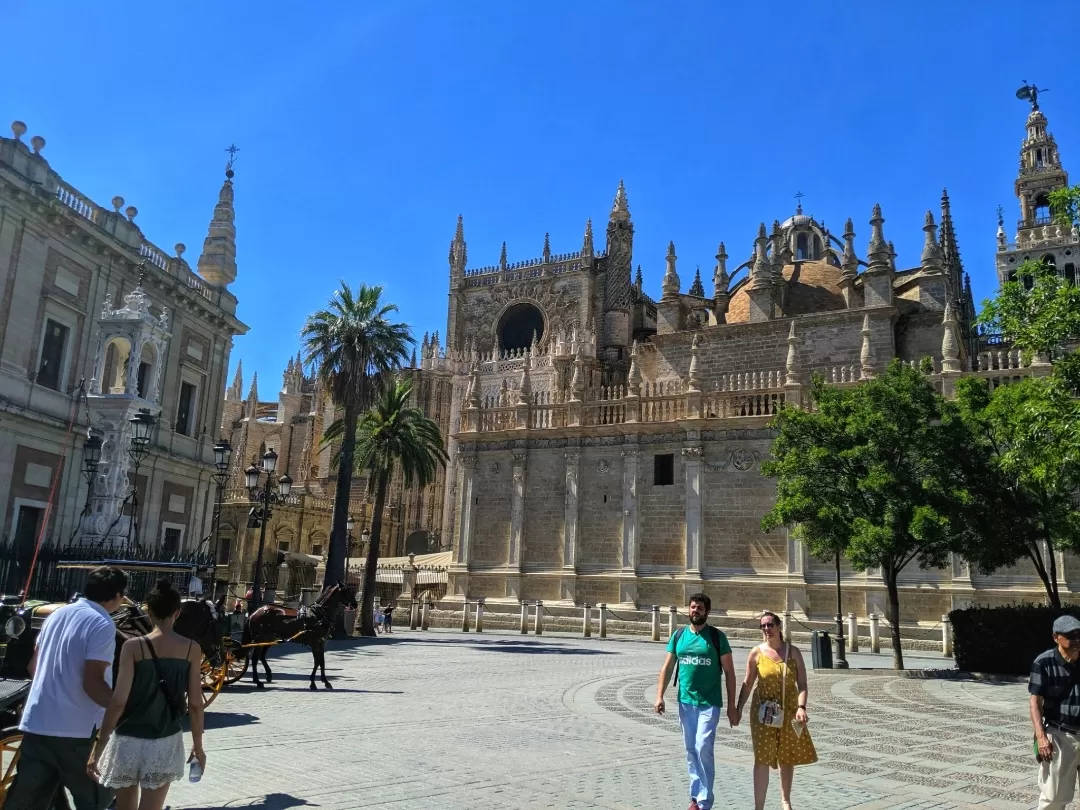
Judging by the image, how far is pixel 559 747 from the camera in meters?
8.36

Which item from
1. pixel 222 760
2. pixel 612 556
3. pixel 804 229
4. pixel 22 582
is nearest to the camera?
pixel 222 760

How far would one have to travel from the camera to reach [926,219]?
31.1 m

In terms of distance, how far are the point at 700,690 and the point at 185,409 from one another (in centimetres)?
2521

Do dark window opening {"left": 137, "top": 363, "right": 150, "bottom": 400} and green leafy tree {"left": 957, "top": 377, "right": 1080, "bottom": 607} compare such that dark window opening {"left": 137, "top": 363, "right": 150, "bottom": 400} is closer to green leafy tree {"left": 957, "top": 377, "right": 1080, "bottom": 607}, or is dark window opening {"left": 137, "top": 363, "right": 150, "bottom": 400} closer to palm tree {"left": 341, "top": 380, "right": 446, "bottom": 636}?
palm tree {"left": 341, "top": 380, "right": 446, "bottom": 636}

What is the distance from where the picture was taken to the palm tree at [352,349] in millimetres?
26172

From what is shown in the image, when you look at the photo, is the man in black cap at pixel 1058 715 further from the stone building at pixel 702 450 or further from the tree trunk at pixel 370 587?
the tree trunk at pixel 370 587

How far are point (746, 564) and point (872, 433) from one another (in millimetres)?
10567

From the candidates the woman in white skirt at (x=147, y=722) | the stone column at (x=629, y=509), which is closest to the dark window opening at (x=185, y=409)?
the stone column at (x=629, y=509)

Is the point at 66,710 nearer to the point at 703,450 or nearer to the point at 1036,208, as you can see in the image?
the point at 703,450

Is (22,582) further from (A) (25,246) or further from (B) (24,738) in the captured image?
(B) (24,738)

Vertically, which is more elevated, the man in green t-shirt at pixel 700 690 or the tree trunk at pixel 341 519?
the tree trunk at pixel 341 519

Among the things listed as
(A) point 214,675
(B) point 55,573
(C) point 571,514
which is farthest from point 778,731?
(C) point 571,514

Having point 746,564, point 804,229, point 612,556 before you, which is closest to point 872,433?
point 746,564

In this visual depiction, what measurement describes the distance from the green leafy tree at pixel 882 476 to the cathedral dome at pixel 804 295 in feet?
56.9
